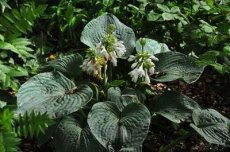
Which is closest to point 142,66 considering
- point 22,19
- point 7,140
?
point 22,19

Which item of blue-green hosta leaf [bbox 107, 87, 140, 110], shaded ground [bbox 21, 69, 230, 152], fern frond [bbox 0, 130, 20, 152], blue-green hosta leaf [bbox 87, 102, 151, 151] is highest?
fern frond [bbox 0, 130, 20, 152]

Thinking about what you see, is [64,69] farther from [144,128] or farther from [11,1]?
[11,1]

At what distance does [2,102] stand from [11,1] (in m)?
1.26

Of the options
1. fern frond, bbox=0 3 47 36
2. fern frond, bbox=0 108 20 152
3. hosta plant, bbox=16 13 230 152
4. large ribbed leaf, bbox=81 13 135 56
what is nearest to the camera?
fern frond, bbox=0 108 20 152

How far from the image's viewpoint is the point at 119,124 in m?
2.30

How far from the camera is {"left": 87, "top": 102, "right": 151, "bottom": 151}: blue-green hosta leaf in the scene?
222 centimetres

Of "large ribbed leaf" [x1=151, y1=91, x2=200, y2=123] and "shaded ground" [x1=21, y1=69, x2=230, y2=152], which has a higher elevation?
"large ribbed leaf" [x1=151, y1=91, x2=200, y2=123]

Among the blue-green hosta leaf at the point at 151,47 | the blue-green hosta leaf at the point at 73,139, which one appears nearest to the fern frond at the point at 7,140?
the blue-green hosta leaf at the point at 73,139

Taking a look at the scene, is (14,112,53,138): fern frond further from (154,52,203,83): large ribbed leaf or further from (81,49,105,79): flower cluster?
(154,52,203,83): large ribbed leaf

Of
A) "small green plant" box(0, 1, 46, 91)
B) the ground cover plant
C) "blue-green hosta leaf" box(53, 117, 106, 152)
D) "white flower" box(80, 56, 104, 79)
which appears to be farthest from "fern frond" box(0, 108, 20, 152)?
"white flower" box(80, 56, 104, 79)

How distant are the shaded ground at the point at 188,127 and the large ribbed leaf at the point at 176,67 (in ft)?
1.04

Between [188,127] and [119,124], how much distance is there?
0.80m

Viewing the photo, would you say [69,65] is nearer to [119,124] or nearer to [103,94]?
[103,94]

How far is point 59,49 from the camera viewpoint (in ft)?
11.1
